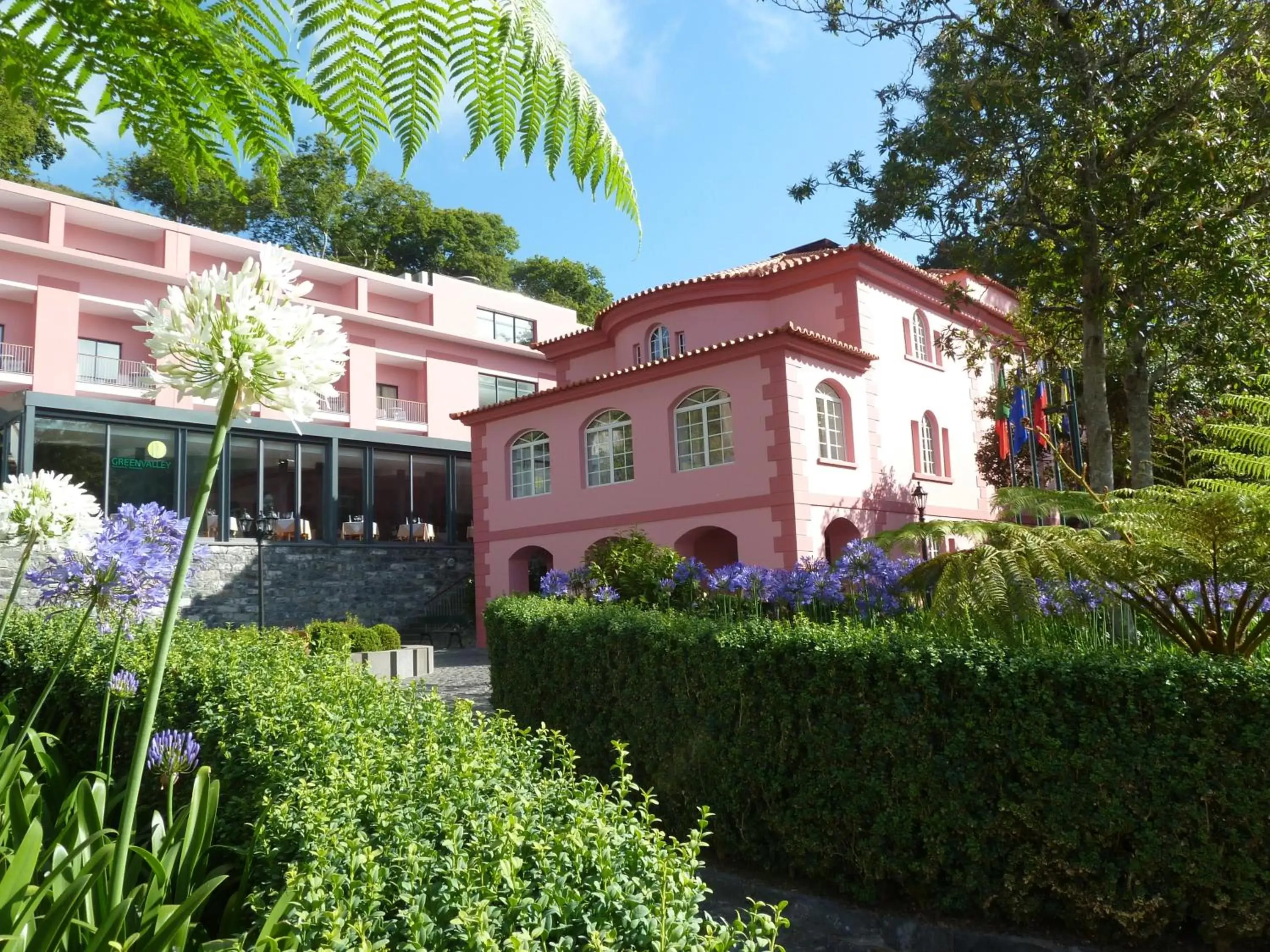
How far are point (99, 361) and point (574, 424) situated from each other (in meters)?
17.7

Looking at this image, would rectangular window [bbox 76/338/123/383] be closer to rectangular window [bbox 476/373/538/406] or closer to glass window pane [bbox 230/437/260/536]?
glass window pane [bbox 230/437/260/536]

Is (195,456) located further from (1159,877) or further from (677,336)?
(1159,877)

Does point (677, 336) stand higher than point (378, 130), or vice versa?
point (677, 336)

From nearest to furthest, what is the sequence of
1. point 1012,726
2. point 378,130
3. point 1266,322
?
1. point 378,130
2. point 1012,726
3. point 1266,322

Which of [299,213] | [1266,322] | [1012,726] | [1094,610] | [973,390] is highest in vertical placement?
[299,213]

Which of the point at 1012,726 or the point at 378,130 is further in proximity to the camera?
the point at 1012,726

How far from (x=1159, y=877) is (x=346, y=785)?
387cm

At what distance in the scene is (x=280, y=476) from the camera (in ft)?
82.4

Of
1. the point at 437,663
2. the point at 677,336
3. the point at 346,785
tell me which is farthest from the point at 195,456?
the point at 346,785

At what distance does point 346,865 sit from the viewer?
7.32 feet

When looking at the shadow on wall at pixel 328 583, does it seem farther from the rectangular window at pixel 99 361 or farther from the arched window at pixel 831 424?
the arched window at pixel 831 424

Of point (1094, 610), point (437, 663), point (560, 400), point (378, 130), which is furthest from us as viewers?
point (560, 400)

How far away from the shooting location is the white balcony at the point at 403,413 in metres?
31.5

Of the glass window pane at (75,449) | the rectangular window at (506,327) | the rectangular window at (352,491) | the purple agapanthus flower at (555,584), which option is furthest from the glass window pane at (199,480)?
the rectangular window at (506,327)
